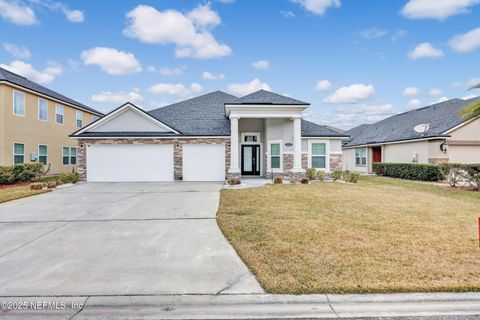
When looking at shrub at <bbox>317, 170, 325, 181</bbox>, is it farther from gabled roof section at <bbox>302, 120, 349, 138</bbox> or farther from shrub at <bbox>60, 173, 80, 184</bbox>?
shrub at <bbox>60, 173, 80, 184</bbox>

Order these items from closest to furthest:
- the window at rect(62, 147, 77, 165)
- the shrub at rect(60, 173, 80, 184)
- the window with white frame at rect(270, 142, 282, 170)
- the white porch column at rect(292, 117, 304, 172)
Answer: the shrub at rect(60, 173, 80, 184), the white porch column at rect(292, 117, 304, 172), the window with white frame at rect(270, 142, 282, 170), the window at rect(62, 147, 77, 165)

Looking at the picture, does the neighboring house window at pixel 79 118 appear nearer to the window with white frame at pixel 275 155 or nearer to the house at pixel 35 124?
the house at pixel 35 124

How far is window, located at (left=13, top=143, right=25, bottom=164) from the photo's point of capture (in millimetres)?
17128

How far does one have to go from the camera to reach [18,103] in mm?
17438

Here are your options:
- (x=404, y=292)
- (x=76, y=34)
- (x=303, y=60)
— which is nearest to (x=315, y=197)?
(x=404, y=292)

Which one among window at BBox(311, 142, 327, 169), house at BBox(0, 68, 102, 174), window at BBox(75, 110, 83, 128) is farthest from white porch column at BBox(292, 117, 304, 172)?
window at BBox(75, 110, 83, 128)

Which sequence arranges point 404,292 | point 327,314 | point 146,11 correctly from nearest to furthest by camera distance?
point 327,314, point 404,292, point 146,11

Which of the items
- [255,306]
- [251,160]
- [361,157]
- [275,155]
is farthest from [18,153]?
[361,157]

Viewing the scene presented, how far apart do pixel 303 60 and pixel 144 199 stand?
1399 cm

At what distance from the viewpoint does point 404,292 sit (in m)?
3.58

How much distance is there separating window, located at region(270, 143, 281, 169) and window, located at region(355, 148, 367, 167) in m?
13.5

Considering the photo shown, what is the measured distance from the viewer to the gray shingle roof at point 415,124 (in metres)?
19.1

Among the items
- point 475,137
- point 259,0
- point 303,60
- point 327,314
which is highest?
point 259,0

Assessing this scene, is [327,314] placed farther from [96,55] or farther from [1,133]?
[96,55]
